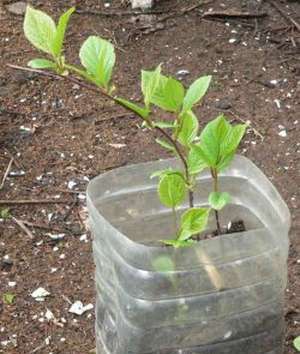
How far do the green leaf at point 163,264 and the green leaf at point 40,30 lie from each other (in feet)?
1.32

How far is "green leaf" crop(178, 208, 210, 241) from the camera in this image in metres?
1.49

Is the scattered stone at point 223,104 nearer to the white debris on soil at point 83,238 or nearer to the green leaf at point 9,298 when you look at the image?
the white debris on soil at point 83,238

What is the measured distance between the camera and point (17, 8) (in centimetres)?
328

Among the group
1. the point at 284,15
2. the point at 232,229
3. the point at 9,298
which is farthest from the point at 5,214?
the point at 284,15

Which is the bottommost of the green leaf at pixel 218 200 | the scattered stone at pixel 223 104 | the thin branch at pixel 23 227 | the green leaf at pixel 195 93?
the thin branch at pixel 23 227

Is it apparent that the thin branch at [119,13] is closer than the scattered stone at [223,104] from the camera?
No

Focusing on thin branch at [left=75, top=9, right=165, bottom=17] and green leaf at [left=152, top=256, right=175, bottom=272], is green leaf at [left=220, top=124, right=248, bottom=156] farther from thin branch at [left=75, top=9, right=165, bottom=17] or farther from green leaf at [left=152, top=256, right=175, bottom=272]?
thin branch at [left=75, top=9, right=165, bottom=17]

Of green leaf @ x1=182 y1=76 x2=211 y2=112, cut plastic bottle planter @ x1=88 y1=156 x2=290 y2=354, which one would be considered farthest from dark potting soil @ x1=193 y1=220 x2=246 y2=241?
green leaf @ x1=182 y1=76 x2=211 y2=112

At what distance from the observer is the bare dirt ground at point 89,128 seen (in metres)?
2.17

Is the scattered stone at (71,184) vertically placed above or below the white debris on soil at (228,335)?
below

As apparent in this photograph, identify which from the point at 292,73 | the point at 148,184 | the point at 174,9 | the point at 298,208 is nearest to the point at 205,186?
the point at 148,184

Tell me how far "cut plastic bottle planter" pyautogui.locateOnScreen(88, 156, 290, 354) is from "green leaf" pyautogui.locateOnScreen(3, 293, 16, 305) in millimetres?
455

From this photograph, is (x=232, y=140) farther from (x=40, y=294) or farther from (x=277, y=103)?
(x=277, y=103)

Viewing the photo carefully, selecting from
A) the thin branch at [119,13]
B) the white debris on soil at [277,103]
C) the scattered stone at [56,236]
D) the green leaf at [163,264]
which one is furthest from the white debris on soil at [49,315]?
the thin branch at [119,13]
